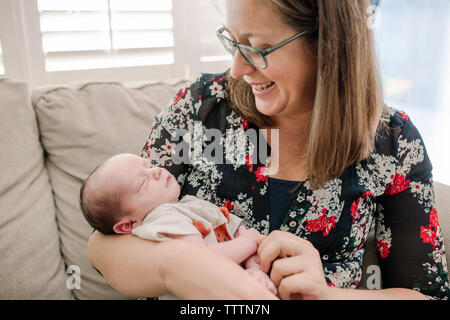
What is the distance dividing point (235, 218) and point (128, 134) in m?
0.60

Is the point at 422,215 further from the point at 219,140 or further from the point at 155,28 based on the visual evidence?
the point at 155,28

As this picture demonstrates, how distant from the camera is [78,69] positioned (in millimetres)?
1869

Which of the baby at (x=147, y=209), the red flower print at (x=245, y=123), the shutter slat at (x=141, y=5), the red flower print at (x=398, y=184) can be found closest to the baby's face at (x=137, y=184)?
the baby at (x=147, y=209)

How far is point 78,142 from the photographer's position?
1.36 meters

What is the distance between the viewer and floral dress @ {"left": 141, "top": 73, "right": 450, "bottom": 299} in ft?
3.34

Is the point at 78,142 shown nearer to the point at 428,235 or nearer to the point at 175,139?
the point at 175,139

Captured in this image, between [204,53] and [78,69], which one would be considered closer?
[78,69]

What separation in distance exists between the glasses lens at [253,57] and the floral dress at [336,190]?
19 centimetres

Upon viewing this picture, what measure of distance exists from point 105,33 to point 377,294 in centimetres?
162

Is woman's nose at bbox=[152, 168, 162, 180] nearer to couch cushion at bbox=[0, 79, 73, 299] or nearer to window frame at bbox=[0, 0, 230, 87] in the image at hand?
couch cushion at bbox=[0, 79, 73, 299]

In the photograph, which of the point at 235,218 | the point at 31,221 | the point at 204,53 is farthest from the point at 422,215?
the point at 204,53

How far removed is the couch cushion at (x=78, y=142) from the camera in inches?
53.0

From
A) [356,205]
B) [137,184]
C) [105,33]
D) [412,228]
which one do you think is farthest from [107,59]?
[412,228]

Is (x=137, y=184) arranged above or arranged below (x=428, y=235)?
above
